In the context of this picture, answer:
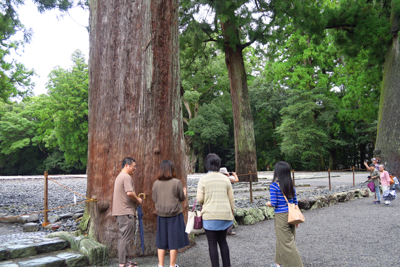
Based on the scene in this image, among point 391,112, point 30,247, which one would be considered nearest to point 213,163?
point 30,247

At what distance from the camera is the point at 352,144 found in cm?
2967

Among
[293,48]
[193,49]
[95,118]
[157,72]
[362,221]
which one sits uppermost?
[293,48]

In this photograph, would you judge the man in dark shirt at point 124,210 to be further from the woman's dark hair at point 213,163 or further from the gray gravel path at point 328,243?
the woman's dark hair at point 213,163

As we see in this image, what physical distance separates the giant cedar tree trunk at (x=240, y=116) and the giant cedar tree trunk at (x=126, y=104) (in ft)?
30.3

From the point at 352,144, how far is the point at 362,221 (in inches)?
1012

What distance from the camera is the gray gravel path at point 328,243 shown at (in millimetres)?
4074

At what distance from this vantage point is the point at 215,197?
331cm

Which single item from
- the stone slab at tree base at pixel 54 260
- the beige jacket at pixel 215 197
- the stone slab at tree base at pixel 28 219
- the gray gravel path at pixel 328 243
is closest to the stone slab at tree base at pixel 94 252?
the stone slab at tree base at pixel 54 260

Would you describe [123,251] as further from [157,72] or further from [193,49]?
[193,49]

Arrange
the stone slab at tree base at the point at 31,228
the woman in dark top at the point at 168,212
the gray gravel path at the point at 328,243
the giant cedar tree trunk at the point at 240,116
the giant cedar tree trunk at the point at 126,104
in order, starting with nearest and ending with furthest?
the woman in dark top at the point at 168,212 < the gray gravel path at the point at 328,243 < the giant cedar tree trunk at the point at 126,104 < the stone slab at tree base at the point at 31,228 < the giant cedar tree trunk at the point at 240,116

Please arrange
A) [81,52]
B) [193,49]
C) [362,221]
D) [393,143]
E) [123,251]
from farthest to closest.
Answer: [81,52] → [193,49] → [393,143] → [362,221] → [123,251]

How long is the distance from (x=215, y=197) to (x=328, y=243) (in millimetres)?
2824

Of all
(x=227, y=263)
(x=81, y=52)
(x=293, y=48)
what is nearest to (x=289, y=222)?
(x=227, y=263)

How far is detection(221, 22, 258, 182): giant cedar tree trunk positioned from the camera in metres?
13.4
